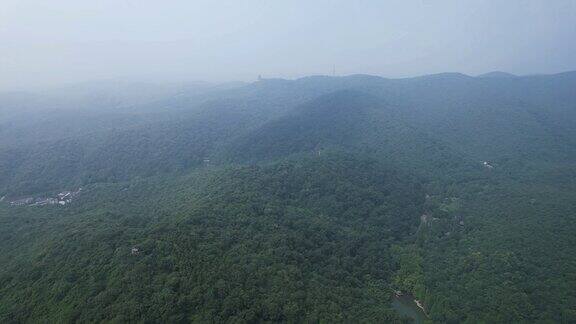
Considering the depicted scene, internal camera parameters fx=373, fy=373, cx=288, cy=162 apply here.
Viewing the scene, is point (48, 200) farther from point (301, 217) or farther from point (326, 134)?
point (326, 134)

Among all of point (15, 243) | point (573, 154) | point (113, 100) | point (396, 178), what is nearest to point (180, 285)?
point (15, 243)

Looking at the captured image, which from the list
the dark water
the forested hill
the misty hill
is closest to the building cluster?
the forested hill

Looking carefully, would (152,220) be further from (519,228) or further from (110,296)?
(519,228)

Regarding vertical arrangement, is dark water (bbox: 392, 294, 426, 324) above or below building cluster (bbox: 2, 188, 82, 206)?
below

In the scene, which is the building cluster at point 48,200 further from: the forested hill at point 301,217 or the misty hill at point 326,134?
the misty hill at point 326,134

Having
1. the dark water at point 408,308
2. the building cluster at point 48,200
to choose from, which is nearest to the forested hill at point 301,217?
the building cluster at point 48,200

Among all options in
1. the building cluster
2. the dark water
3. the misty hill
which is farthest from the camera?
the misty hill

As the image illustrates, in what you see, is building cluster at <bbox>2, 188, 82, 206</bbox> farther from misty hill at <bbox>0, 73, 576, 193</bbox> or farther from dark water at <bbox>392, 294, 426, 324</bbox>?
dark water at <bbox>392, 294, 426, 324</bbox>
